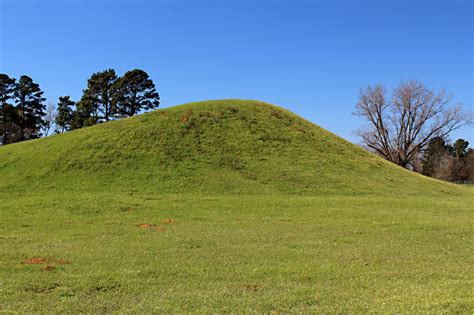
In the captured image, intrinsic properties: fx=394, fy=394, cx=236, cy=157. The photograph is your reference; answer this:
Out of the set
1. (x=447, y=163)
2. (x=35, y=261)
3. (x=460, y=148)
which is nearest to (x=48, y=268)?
(x=35, y=261)

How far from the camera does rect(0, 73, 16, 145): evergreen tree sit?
187ft

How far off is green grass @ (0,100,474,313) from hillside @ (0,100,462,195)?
6.7 inches

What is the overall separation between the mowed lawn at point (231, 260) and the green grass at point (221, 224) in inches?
1.8

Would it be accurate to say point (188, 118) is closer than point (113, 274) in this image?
No

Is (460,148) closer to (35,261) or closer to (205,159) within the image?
(205,159)

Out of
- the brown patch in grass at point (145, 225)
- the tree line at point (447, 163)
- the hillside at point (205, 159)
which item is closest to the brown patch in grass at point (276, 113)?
the hillside at point (205, 159)

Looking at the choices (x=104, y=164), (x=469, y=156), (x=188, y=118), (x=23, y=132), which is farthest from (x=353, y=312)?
(x=469, y=156)

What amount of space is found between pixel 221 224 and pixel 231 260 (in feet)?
17.7

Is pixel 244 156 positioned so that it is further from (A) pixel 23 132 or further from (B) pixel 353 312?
(A) pixel 23 132

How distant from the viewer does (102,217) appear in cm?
1555

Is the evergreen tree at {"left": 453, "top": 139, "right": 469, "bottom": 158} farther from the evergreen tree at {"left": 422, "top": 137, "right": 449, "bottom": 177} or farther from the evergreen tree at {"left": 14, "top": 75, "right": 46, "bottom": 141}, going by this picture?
the evergreen tree at {"left": 14, "top": 75, "right": 46, "bottom": 141}

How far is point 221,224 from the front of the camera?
13.9 metres

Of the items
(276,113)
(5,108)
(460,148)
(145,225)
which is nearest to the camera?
(145,225)

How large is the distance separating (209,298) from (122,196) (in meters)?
15.1
